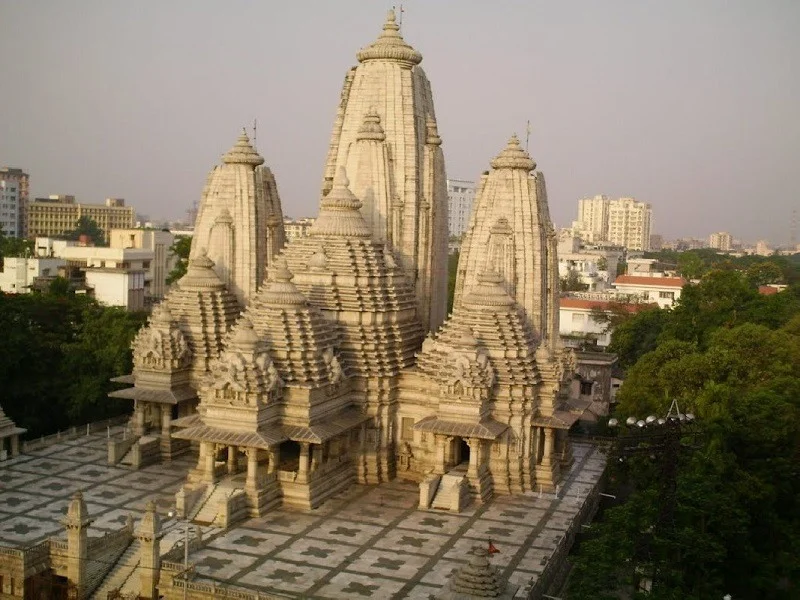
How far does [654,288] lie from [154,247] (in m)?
43.4

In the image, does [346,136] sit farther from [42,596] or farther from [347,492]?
[42,596]

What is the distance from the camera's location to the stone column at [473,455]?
96.5 ft

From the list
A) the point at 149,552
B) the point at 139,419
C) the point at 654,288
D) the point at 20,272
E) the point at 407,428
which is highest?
the point at 20,272

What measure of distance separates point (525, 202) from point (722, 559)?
14236mm

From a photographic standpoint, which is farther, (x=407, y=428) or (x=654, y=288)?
(x=654, y=288)

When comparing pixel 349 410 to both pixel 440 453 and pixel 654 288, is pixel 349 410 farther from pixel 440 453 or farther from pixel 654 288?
pixel 654 288

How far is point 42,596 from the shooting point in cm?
2252

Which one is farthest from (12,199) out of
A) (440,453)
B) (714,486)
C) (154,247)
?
(714,486)

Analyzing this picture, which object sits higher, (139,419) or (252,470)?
(139,419)

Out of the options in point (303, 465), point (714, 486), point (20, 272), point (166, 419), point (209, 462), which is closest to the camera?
point (714, 486)

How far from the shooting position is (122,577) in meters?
22.7

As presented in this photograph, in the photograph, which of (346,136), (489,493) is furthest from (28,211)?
(489,493)

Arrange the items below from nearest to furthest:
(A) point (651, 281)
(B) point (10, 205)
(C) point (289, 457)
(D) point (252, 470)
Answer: (D) point (252, 470) → (C) point (289, 457) → (A) point (651, 281) → (B) point (10, 205)

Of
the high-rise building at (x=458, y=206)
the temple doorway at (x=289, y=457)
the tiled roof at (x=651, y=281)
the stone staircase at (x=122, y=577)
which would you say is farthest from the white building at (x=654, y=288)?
the high-rise building at (x=458, y=206)
